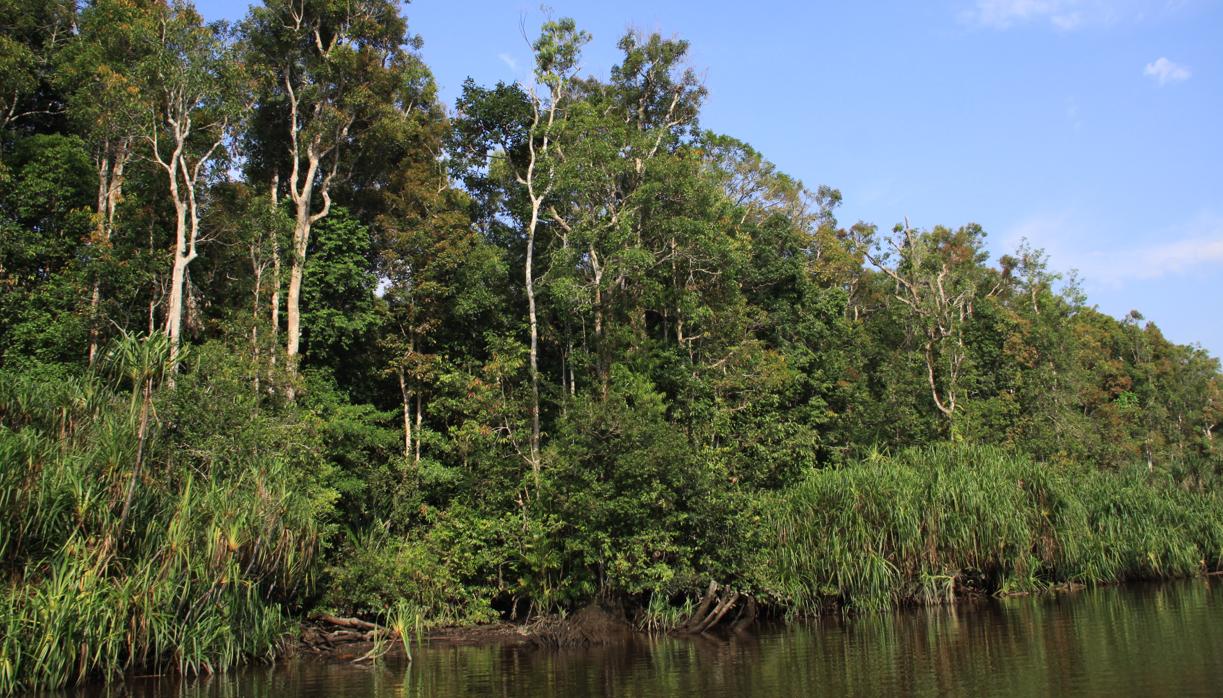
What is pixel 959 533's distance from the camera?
68.9ft

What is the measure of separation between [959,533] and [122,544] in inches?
705

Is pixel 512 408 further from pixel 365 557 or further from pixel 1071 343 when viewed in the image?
pixel 1071 343

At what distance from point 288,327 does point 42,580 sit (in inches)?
498

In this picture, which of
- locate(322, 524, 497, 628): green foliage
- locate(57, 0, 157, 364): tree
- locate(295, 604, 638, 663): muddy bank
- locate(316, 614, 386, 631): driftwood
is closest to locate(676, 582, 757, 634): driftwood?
locate(295, 604, 638, 663): muddy bank

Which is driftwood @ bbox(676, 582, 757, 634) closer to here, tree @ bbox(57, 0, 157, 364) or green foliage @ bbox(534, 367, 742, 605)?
green foliage @ bbox(534, 367, 742, 605)

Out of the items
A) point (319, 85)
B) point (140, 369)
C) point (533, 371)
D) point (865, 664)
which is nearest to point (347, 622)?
point (140, 369)

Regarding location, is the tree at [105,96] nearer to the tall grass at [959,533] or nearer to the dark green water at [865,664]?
the dark green water at [865,664]

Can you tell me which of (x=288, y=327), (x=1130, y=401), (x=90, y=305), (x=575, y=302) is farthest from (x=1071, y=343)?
(x=90, y=305)

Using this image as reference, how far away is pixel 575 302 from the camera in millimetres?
26078

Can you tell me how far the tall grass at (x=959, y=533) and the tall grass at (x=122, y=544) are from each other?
1131 cm

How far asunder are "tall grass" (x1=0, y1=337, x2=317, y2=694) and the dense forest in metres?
0.07

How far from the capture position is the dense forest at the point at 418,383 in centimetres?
1544

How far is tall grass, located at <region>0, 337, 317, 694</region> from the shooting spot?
13.2 m

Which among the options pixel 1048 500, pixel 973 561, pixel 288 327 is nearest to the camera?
pixel 973 561
